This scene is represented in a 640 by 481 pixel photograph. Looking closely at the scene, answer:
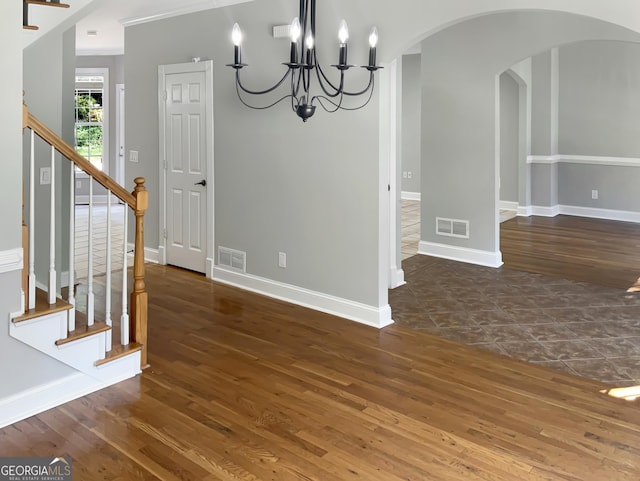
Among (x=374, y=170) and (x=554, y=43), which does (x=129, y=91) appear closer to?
(x=374, y=170)

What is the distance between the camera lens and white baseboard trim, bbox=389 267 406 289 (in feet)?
18.0

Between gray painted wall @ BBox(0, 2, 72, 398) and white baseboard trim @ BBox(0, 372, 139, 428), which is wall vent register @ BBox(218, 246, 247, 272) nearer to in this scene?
white baseboard trim @ BBox(0, 372, 139, 428)

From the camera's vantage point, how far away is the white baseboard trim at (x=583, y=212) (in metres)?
9.08

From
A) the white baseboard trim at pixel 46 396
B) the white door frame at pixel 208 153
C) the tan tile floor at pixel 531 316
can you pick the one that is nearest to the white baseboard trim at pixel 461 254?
the tan tile floor at pixel 531 316

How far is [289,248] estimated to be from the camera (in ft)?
16.6

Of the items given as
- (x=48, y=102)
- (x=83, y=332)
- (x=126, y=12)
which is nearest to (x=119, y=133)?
(x=126, y=12)

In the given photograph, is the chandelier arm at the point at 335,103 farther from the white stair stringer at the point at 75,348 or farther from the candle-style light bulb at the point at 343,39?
the white stair stringer at the point at 75,348

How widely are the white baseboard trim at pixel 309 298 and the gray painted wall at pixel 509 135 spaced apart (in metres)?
5.81

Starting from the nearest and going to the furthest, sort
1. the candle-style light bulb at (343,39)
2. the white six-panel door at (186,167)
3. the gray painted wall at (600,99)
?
the candle-style light bulb at (343,39) → the white six-panel door at (186,167) → the gray painted wall at (600,99)

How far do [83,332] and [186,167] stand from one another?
2.95 m

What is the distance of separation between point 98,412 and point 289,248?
2.37 metres

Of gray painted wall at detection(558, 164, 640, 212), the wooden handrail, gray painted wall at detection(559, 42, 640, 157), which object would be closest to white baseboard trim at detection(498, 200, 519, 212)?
gray painted wall at detection(558, 164, 640, 212)

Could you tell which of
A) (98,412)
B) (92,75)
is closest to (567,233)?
(98,412)

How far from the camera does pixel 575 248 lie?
7.21 meters
